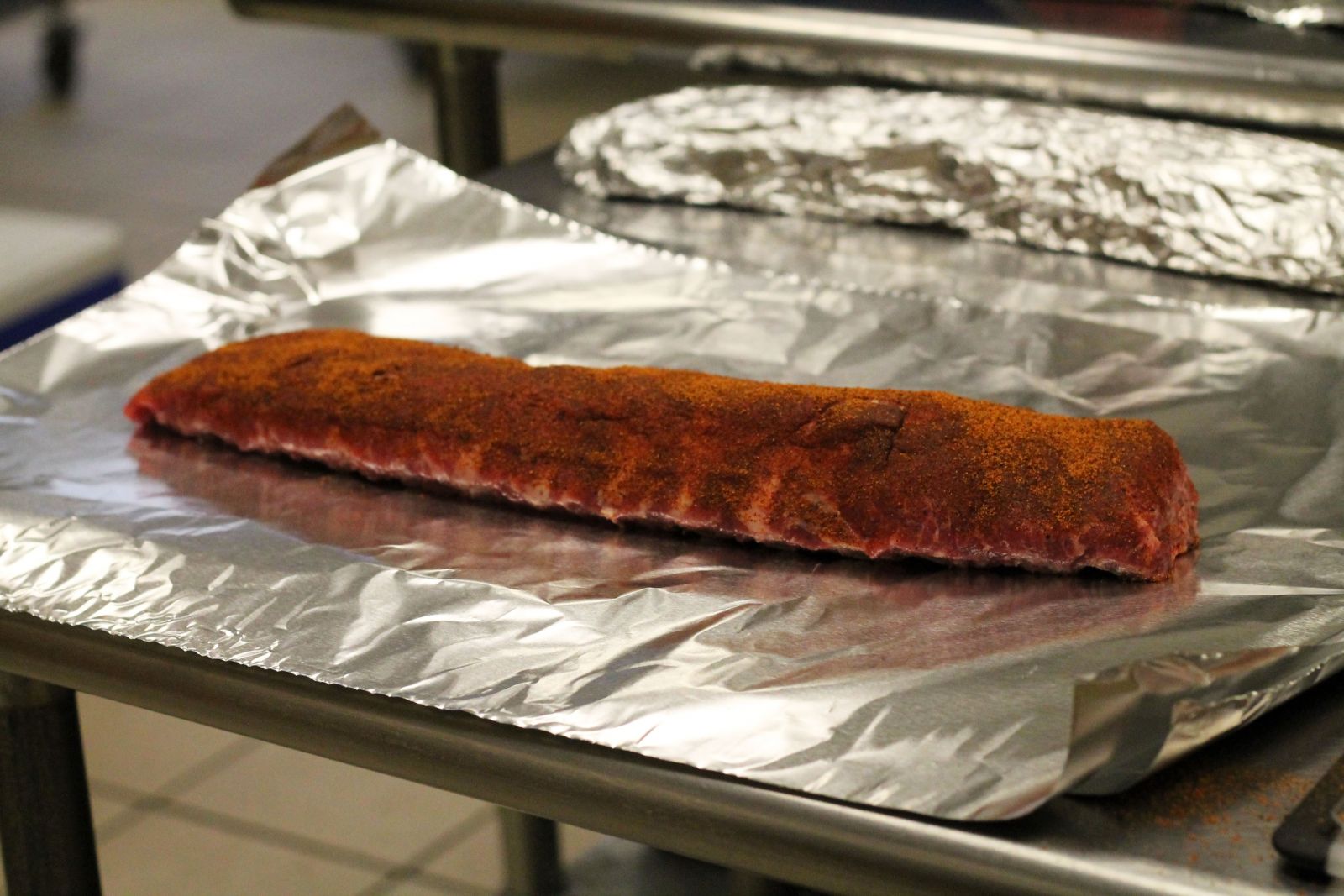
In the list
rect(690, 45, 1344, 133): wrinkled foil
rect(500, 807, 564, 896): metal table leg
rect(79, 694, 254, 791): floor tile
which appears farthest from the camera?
rect(79, 694, 254, 791): floor tile

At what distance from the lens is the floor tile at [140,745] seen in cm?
241

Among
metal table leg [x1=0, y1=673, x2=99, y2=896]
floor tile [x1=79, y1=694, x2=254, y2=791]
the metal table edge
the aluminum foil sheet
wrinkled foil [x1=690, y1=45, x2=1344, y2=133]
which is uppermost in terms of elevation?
wrinkled foil [x1=690, y1=45, x2=1344, y2=133]

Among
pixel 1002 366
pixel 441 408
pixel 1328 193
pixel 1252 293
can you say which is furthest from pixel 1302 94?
pixel 441 408

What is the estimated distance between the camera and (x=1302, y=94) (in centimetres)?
163

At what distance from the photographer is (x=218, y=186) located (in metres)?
4.89

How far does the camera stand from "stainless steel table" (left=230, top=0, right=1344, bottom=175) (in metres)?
1.67

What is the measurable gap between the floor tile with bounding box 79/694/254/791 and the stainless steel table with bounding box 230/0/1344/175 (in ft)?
3.36

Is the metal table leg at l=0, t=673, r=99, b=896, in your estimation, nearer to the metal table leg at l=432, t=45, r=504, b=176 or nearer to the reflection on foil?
the metal table leg at l=432, t=45, r=504, b=176

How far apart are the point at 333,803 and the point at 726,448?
4.57 feet

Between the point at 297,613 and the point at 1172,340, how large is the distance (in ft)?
2.67

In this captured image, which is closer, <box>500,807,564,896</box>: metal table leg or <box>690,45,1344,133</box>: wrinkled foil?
<box>690,45,1344,133</box>: wrinkled foil

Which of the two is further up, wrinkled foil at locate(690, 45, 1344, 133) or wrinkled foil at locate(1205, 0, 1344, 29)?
wrinkled foil at locate(1205, 0, 1344, 29)

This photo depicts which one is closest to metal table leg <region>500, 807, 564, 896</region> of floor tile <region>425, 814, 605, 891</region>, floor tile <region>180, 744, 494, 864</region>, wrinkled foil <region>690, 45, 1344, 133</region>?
floor tile <region>425, 814, 605, 891</region>

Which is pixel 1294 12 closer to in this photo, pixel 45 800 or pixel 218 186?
pixel 45 800
